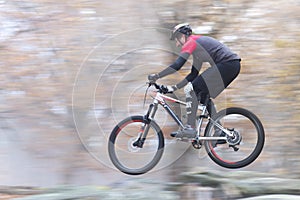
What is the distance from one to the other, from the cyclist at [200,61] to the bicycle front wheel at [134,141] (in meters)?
0.26

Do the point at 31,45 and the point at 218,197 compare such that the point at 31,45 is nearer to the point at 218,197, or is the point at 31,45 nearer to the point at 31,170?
the point at 31,170

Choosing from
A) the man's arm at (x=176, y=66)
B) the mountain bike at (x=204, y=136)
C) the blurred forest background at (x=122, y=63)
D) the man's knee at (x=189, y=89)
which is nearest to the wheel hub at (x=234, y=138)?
the mountain bike at (x=204, y=136)

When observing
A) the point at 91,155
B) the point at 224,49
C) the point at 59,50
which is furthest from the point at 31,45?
the point at 224,49

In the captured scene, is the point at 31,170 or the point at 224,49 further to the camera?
the point at 31,170

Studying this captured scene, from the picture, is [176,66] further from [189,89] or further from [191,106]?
[191,106]

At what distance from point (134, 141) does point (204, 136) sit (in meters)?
0.72

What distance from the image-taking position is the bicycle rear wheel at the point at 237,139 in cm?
515

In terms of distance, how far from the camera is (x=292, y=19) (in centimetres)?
695

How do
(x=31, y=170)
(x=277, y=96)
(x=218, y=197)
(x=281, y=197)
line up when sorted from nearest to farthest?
1. (x=281, y=197)
2. (x=218, y=197)
3. (x=277, y=96)
4. (x=31, y=170)

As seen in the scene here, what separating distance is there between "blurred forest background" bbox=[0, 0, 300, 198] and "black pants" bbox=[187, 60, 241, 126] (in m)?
1.31

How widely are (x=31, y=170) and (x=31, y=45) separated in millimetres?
2093

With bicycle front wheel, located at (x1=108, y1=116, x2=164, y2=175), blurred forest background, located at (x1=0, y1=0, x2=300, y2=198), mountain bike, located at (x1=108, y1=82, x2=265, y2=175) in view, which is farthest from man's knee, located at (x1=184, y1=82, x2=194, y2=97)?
blurred forest background, located at (x1=0, y1=0, x2=300, y2=198)

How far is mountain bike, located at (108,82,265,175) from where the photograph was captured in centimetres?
519

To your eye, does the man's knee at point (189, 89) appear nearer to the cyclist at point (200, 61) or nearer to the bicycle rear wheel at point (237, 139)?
the cyclist at point (200, 61)
